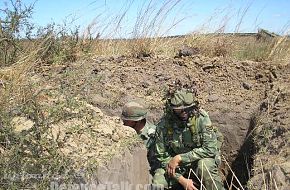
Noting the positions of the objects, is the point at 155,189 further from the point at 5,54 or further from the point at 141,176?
the point at 5,54

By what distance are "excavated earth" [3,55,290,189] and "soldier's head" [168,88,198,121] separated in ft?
1.88

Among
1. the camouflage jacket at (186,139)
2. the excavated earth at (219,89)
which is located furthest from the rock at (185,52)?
the camouflage jacket at (186,139)

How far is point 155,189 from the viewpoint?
5.18m

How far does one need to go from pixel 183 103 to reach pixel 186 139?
0.52 meters

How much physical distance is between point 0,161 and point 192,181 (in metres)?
2.65

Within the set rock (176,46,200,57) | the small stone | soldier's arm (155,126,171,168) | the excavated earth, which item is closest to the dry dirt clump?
the excavated earth

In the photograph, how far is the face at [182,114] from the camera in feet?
16.7

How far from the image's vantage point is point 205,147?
518 centimetres

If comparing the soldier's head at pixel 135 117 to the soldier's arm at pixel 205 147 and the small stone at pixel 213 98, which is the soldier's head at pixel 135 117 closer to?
the soldier's arm at pixel 205 147

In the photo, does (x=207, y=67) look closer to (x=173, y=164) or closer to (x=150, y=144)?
(x=150, y=144)

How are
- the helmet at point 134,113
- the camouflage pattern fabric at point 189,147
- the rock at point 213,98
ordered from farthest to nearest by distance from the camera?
the rock at point 213,98 → the helmet at point 134,113 → the camouflage pattern fabric at point 189,147

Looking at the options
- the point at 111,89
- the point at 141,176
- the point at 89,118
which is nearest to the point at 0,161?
the point at 89,118

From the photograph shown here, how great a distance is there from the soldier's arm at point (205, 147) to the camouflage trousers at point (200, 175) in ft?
0.23

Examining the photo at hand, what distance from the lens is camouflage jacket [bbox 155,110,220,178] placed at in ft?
17.0
